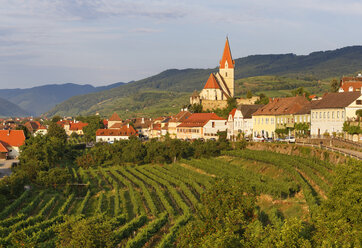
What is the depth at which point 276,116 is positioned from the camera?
72750mm

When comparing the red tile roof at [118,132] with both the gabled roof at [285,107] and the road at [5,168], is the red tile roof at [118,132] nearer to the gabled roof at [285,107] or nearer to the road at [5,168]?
the road at [5,168]

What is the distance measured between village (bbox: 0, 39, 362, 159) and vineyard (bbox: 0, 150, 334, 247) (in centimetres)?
776

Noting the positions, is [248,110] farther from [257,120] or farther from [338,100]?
[338,100]

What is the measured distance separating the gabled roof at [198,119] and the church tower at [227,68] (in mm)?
31158

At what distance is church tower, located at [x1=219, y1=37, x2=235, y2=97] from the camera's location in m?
127

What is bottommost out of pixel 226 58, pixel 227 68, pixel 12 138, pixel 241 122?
pixel 12 138

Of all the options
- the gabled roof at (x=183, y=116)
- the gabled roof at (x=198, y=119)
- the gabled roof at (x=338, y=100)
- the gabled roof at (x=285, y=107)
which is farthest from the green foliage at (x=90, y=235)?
the gabled roof at (x=183, y=116)

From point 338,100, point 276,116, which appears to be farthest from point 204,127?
point 338,100

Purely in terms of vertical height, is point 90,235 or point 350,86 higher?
point 350,86

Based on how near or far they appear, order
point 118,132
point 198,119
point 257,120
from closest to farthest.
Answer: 1. point 257,120
2. point 198,119
3. point 118,132

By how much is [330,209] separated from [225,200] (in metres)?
6.82

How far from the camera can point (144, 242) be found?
34969mm

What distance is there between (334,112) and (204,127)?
112 feet

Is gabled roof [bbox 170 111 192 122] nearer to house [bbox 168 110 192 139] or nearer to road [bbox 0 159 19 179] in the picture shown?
house [bbox 168 110 192 139]
